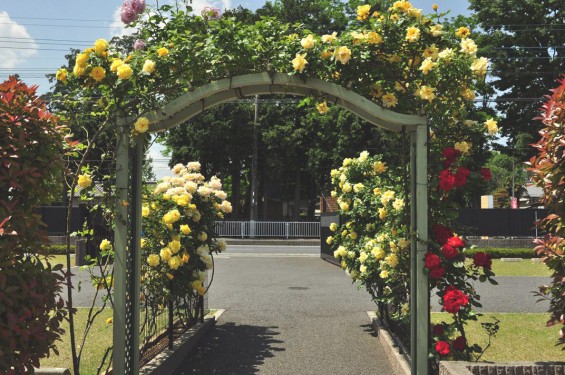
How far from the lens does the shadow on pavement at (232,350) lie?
17.7 feet

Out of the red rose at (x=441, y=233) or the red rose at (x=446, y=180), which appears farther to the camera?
the red rose at (x=441, y=233)

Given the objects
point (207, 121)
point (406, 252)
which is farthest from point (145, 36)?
point (207, 121)

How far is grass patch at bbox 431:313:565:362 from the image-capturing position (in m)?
→ 5.61

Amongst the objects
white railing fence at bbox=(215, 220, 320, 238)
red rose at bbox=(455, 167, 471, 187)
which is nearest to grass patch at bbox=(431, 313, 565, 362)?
red rose at bbox=(455, 167, 471, 187)

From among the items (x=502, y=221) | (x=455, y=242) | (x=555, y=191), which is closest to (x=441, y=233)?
(x=455, y=242)

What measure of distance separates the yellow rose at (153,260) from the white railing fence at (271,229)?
80.6 feet

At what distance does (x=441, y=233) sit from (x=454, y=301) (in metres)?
0.57

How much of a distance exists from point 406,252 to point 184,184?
2663mm

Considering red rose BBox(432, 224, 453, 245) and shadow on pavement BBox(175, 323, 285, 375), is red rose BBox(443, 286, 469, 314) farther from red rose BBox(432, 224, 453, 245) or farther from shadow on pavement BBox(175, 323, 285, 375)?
shadow on pavement BBox(175, 323, 285, 375)

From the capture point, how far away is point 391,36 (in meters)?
4.29

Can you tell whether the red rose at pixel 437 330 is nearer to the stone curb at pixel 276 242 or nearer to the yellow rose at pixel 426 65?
the yellow rose at pixel 426 65

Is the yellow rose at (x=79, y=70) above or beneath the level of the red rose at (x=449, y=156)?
above

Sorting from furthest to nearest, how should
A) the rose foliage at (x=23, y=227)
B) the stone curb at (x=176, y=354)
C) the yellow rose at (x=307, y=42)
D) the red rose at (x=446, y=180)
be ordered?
1. the stone curb at (x=176, y=354)
2. the red rose at (x=446, y=180)
3. the yellow rose at (x=307, y=42)
4. the rose foliage at (x=23, y=227)

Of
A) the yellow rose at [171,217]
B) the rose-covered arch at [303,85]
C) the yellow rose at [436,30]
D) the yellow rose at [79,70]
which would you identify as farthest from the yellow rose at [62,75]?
the yellow rose at [436,30]
